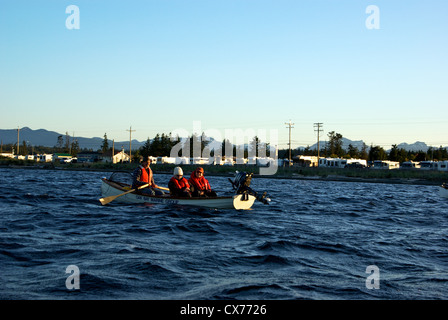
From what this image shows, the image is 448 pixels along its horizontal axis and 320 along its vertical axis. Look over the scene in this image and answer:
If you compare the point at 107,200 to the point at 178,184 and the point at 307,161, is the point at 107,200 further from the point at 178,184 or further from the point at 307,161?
the point at 307,161

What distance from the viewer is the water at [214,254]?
8727mm

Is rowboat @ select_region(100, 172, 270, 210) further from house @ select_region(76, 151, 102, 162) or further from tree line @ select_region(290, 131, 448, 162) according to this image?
tree line @ select_region(290, 131, 448, 162)

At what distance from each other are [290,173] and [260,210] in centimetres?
5211

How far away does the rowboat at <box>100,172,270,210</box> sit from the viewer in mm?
20984

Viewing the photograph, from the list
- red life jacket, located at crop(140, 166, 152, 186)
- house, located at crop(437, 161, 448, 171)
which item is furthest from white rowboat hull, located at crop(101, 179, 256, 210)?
house, located at crop(437, 161, 448, 171)

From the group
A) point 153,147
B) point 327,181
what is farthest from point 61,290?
point 153,147

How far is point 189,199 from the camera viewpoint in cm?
2088

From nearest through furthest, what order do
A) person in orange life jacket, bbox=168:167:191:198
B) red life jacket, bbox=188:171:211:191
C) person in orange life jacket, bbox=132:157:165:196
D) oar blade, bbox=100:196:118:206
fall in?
person in orange life jacket, bbox=168:167:191:198 < red life jacket, bbox=188:171:211:191 < person in orange life jacket, bbox=132:157:165:196 < oar blade, bbox=100:196:118:206

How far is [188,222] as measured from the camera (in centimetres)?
1798

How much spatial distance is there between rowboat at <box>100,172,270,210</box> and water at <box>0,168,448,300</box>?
48 cm

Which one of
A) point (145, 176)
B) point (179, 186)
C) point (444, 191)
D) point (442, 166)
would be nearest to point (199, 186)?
point (179, 186)

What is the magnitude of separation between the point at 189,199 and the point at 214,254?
902 cm
